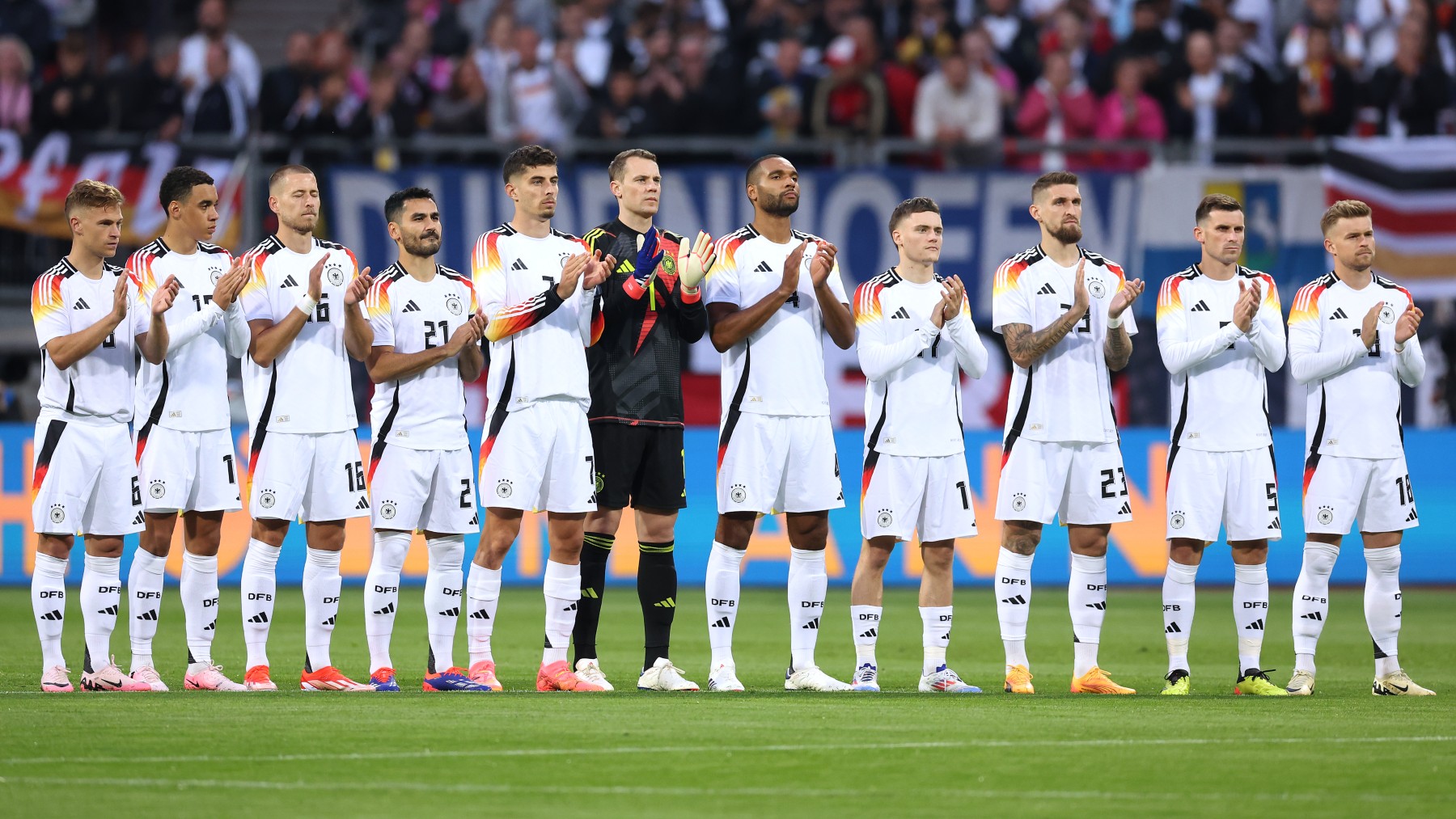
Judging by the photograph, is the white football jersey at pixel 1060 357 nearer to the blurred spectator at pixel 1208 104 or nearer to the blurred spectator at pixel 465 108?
the blurred spectator at pixel 1208 104

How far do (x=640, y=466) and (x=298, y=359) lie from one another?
2.06 m

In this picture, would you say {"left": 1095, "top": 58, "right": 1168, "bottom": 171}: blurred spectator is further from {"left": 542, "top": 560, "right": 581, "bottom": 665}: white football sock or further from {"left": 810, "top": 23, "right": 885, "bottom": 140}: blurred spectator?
{"left": 542, "top": 560, "right": 581, "bottom": 665}: white football sock

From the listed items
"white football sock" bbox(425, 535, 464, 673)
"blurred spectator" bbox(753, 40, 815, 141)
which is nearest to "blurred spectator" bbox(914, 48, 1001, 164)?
"blurred spectator" bbox(753, 40, 815, 141)

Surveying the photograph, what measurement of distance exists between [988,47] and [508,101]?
565 centimetres

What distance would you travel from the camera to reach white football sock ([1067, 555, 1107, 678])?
11.7 metres

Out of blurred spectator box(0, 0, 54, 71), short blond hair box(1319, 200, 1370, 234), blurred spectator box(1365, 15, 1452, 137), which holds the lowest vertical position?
short blond hair box(1319, 200, 1370, 234)

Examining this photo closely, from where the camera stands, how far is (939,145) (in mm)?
21859

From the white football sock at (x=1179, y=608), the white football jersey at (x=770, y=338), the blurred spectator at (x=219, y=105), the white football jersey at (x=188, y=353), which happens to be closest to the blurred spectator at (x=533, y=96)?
the blurred spectator at (x=219, y=105)

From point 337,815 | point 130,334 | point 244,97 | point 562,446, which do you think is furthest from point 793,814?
point 244,97

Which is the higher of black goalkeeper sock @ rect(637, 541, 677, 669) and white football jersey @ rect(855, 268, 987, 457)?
white football jersey @ rect(855, 268, 987, 457)

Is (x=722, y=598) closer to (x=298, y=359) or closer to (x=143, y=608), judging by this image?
(x=298, y=359)

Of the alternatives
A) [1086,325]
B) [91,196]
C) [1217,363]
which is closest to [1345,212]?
→ [1217,363]

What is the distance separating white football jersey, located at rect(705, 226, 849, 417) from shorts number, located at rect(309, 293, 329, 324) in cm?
221

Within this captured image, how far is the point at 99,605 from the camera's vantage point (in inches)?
445
